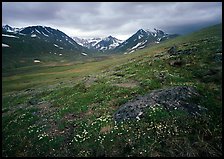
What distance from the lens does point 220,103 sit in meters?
20.2

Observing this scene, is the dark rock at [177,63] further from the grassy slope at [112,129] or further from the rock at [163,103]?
the rock at [163,103]

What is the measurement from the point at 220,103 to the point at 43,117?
16912 millimetres

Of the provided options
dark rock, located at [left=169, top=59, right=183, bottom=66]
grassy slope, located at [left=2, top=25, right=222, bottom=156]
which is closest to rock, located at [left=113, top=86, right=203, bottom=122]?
grassy slope, located at [left=2, top=25, right=222, bottom=156]

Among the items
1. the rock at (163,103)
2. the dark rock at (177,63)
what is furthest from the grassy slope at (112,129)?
the dark rock at (177,63)

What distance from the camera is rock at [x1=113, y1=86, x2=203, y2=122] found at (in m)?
18.9

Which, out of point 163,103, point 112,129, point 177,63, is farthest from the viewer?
point 177,63

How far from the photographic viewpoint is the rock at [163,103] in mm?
18859

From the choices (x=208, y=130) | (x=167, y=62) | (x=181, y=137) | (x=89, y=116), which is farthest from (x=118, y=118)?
(x=167, y=62)

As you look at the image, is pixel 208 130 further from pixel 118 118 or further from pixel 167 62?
pixel 167 62

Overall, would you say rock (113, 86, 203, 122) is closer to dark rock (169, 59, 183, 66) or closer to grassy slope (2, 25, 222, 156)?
grassy slope (2, 25, 222, 156)

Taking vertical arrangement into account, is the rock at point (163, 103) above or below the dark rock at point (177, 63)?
below

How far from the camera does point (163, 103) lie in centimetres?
1958

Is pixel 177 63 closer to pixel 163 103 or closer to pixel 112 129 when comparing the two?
pixel 163 103

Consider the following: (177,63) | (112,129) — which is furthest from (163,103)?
(177,63)
